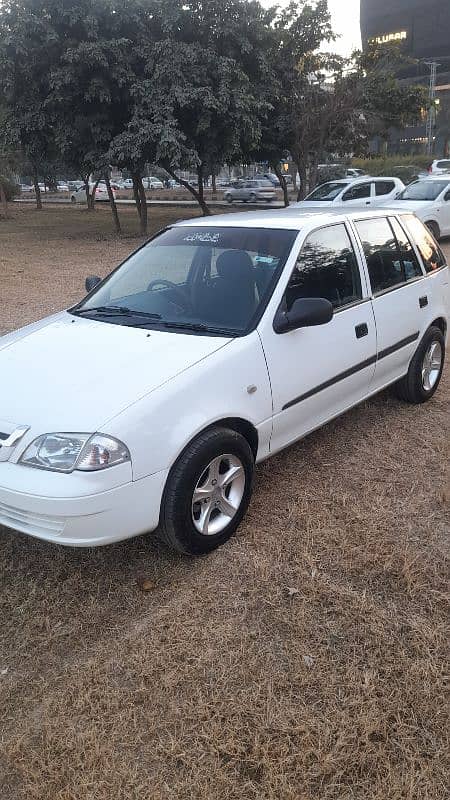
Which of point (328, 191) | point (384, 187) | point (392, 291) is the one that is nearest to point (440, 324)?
point (392, 291)

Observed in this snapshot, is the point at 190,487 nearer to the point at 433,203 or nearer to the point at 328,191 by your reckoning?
the point at 433,203

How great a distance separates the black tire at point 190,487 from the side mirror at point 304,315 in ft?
2.24

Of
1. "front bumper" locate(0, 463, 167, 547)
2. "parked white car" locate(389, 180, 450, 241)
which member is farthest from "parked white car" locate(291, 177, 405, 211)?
"front bumper" locate(0, 463, 167, 547)

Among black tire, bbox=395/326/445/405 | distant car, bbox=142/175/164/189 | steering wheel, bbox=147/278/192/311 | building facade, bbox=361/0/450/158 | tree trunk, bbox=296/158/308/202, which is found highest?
building facade, bbox=361/0/450/158

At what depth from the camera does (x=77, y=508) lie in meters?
2.60

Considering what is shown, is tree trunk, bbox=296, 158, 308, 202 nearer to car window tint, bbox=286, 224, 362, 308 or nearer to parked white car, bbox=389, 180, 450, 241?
parked white car, bbox=389, 180, 450, 241

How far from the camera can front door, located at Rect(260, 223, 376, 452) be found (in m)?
3.42

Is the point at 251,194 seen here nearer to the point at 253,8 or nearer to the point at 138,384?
the point at 253,8

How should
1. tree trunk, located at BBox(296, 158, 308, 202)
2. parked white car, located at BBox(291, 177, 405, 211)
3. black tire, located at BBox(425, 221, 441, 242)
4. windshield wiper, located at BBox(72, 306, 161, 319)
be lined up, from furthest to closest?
tree trunk, located at BBox(296, 158, 308, 202)
parked white car, located at BBox(291, 177, 405, 211)
black tire, located at BBox(425, 221, 441, 242)
windshield wiper, located at BBox(72, 306, 161, 319)

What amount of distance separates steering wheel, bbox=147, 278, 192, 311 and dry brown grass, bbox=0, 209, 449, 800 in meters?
1.19

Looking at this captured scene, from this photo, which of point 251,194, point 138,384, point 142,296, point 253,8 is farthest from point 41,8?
point 251,194

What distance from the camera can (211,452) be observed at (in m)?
2.92

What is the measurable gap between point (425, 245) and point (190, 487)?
10.6 feet

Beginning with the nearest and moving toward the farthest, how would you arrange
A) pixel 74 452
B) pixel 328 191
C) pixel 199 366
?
pixel 74 452 < pixel 199 366 < pixel 328 191
